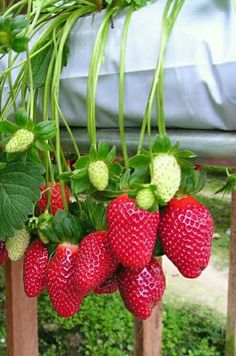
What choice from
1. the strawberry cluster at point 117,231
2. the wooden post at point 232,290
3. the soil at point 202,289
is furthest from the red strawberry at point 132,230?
the soil at point 202,289

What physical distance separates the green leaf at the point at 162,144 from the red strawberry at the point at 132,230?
0.14 feet

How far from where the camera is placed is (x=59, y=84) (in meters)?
0.54

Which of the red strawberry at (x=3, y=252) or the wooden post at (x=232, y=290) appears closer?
the red strawberry at (x=3, y=252)

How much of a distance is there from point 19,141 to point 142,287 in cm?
15

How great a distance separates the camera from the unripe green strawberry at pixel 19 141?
1.51 feet

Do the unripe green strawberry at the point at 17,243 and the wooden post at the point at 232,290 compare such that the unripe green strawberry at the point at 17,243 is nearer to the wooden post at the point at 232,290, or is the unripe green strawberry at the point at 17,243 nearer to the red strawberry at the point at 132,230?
the red strawberry at the point at 132,230

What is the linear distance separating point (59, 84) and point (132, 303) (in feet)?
0.71

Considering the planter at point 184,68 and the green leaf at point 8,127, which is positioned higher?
the planter at point 184,68

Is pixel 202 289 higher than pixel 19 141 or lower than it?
lower

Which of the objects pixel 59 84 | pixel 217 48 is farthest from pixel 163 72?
pixel 59 84

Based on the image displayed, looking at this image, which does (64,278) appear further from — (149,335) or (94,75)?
(149,335)

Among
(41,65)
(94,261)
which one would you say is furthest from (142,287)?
(41,65)

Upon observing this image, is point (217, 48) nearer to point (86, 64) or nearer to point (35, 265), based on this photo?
point (86, 64)

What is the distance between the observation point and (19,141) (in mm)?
461
